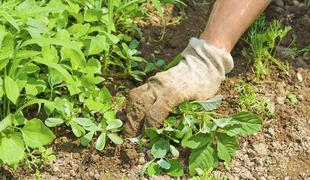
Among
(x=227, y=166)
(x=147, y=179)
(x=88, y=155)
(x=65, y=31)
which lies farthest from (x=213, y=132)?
(x=65, y=31)

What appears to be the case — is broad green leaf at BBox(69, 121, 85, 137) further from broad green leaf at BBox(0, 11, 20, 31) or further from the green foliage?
broad green leaf at BBox(0, 11, 20, 31)

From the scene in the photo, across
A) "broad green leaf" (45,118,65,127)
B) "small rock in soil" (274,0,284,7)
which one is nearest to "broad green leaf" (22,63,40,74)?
"broad green leaf" (45,118,65,127)

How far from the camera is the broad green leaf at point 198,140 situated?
2533mm

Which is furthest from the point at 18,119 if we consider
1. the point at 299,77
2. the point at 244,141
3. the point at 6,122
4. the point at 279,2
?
the point at 279,2

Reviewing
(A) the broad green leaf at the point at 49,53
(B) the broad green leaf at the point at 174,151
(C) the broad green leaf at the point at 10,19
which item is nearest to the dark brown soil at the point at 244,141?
(B) the broad green leaf at the point at 174,151

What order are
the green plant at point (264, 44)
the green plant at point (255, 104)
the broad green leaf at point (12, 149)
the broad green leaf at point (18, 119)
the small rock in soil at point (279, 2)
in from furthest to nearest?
the small rock in soil at point (279, 2), the green plant at point (264, 44), the green plant at point (255, 104), the broad green leaf at point (18, 119), the broad green leaf at point (12, 149)

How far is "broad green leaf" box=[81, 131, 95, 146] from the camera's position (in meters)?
2.54

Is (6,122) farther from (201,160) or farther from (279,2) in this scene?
(279,2)

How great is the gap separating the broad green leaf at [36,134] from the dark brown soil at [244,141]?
0.19 m

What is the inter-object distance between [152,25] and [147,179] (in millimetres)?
856

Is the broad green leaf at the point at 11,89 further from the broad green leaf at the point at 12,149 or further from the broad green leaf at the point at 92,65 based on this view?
the broad green leaf at the point at 92,65

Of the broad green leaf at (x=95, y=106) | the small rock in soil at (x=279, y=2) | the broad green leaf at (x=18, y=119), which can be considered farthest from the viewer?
the small rock in soil at (x=279, y=2)

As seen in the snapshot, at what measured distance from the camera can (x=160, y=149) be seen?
255 centimetres

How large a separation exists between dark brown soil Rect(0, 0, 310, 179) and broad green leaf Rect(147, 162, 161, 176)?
0.03m
